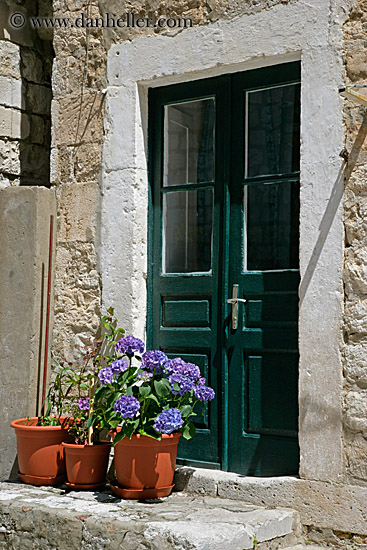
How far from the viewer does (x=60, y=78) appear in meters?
4.77

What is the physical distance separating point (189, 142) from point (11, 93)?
152cm

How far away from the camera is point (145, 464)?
12.6 feet

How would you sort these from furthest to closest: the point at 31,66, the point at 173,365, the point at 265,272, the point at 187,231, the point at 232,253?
the point at 31,66
the point at 187,231
the point at 232,253
the point at 265,272
the point at 173,365

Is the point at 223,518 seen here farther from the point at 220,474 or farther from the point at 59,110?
the point at 59,110

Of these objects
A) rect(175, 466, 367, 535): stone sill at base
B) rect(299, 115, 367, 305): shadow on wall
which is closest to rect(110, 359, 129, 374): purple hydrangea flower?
rect(175, 466, 367, 535): stone sill at base

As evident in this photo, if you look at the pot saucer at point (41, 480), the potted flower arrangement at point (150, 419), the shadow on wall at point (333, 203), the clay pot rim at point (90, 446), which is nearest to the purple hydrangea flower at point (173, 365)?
the potted flower arrangement at point (150, 419)

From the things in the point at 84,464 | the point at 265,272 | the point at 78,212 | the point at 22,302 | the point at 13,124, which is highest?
the point at 13,124

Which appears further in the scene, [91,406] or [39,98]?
[39,98]

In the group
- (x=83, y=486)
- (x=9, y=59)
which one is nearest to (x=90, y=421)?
(x=83, y=486)

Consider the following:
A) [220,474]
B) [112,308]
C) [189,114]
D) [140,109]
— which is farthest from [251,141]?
[220,474]

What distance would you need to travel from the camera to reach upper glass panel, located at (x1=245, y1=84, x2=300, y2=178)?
13.2ft

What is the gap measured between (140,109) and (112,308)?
3.93 ft

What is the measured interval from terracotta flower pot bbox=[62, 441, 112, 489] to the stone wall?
136cm

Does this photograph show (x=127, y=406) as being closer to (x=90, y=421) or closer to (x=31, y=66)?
(x=90, y=421)
